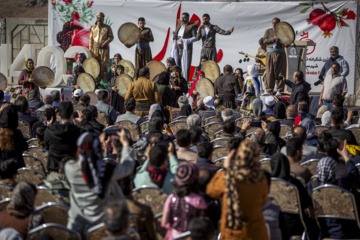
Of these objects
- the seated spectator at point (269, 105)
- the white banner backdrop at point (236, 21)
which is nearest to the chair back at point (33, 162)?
the seated spectator at point (269, 105)

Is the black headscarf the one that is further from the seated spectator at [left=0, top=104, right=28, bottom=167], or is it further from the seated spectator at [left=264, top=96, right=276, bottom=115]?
the seated spectator at [left=264, top=96, right=276, bottom=115]

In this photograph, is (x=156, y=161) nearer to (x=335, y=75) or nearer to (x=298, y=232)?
(x=298, y=232)

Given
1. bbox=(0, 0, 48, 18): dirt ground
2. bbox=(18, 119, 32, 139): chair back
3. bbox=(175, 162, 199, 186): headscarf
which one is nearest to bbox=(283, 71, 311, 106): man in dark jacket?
bbox=(18, 119, 32, 139): chair back

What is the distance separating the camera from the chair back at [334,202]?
16.2 ft

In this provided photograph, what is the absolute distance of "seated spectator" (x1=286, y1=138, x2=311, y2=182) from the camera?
5.65m

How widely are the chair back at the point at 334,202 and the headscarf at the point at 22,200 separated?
2.30 meters

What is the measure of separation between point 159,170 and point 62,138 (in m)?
1.24

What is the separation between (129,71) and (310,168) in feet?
34.0

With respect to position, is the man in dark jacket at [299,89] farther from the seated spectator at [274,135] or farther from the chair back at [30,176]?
the chair back at [30,176]

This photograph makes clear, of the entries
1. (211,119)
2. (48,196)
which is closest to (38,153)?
(48,196)

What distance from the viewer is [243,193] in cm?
412

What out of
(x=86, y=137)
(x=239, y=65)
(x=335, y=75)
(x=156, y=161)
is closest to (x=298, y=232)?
(x=156, y=161)

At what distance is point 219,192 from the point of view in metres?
4.21

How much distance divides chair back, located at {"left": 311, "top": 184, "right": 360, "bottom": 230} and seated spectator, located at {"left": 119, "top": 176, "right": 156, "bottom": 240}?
1.44 metres
